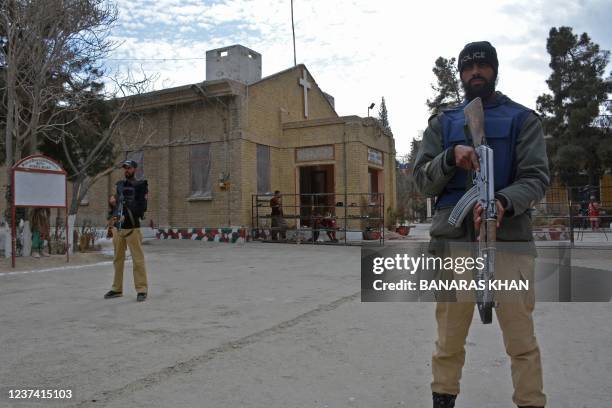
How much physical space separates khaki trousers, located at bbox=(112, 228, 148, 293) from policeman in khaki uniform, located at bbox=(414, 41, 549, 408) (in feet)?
16.1

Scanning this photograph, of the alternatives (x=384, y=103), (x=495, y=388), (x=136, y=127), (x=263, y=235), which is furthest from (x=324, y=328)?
(x=384, y=103)

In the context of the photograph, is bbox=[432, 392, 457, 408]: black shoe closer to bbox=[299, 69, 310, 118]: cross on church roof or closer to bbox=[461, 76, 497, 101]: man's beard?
bbox=[461, 76, 497, 101]: man's beard

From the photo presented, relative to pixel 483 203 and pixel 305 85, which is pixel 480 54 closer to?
pixel 483 203

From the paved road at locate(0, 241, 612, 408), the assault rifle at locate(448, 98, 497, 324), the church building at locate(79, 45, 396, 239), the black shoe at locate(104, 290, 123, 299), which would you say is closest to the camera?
the assault rifle at locate(448, 98, 497, 324)

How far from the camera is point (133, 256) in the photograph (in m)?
6.80

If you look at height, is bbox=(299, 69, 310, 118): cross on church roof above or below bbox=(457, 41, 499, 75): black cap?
above

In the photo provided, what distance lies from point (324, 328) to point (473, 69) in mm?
3202

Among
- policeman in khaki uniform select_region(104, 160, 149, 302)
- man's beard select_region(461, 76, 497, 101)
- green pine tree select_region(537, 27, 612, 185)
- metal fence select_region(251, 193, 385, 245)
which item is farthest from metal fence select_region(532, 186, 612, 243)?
green pine tree select_region(537, 27, 612, 185)

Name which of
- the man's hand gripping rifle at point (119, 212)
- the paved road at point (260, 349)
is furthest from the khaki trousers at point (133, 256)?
the paved road at point (260, 349)

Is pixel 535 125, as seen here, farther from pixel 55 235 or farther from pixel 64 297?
pixel 55 235

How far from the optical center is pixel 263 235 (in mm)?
17297

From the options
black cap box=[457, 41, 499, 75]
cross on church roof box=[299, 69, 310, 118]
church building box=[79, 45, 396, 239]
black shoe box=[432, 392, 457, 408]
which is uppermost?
cross on church roof box=[299, 69, 310, 118]

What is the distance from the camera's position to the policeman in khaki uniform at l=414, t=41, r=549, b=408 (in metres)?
2.45

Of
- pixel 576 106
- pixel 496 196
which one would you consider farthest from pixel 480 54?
pixel 576 106
